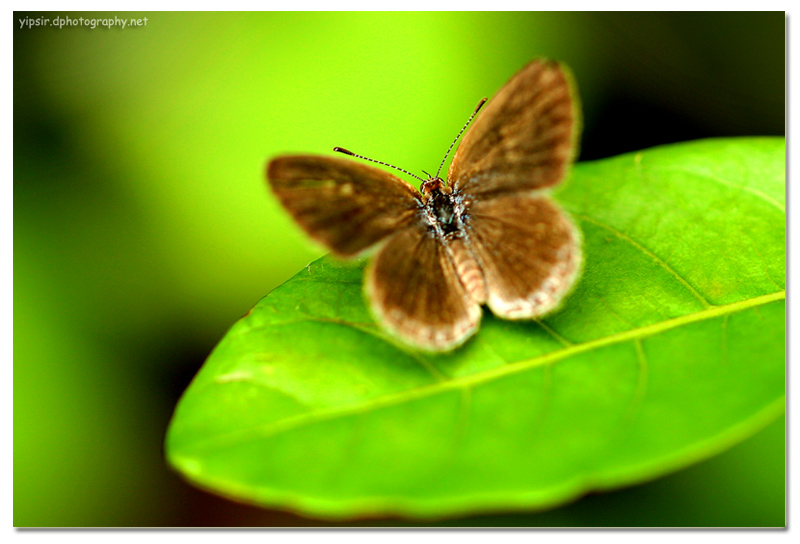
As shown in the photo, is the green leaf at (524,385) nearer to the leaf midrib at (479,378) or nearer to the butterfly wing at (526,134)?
the leaf midrib at (479,378)

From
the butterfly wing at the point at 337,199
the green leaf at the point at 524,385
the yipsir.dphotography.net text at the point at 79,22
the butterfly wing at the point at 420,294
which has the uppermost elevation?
the yipsir.dphotography.net text at the point at 79,22

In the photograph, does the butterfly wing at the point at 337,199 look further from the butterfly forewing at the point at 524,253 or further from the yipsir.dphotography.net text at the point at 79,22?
the yipsir.dphotography.net text at the point at 79,22

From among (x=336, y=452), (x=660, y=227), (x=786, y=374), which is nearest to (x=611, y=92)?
(x=660, y=227)

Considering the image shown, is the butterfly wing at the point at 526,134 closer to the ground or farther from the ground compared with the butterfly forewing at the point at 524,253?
farther from the ground

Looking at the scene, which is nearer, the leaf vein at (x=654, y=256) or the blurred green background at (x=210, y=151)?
the leaf vein at (x=654, y=256)

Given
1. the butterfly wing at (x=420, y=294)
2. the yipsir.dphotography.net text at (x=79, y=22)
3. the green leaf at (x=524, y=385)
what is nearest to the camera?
the green leaf at (x=524, y=385)

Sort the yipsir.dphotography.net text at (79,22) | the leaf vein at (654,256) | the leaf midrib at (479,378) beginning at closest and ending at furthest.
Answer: the leaf midrib at (479,378), the leaf vein at (654,256), the yipsir.dphotography.net text at (79,22)

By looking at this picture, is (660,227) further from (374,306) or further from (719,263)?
(374,306)

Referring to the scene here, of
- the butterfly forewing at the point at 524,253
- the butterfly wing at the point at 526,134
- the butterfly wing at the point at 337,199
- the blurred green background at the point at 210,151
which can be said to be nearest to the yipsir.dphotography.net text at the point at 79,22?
the blurred green background at the point at 210,151
